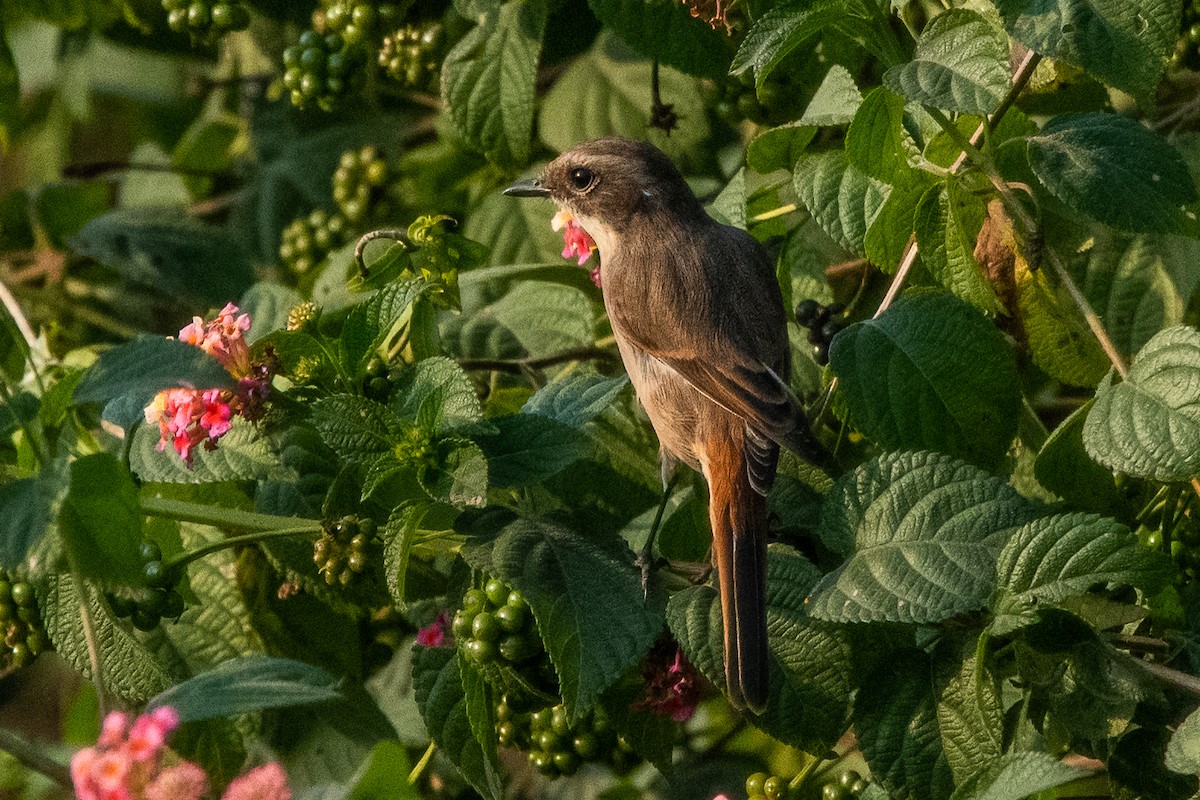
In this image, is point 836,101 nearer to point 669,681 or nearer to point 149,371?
point 669,681

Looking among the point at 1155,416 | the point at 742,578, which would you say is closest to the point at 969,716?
the point at 742,578

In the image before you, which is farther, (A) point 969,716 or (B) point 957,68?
(B) point 957,68

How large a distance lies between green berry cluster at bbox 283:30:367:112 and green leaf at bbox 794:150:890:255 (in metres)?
1.11

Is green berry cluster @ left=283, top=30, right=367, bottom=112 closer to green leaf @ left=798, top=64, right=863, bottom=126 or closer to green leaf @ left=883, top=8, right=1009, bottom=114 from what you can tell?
green leaf @ left=798, top=64, right=863, bottom=126

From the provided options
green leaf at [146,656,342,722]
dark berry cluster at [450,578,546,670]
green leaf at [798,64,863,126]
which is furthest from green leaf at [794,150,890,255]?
green leaf at [146,656,342,722]

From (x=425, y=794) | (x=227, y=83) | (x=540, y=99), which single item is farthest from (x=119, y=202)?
(x=425, y=794)

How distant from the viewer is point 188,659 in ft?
8.51

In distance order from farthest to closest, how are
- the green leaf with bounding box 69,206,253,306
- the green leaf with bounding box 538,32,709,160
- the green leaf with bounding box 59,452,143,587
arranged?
the green leaf with bounding box 69,206,253,306 → the green leaf with bounding box 538,32,709,160 → the green leaf with bounding box 59,452,143,587

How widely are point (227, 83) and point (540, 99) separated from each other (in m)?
1.12

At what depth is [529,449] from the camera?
220 cm

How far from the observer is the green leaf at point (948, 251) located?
228 cm

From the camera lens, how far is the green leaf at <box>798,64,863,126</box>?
90.5 inches

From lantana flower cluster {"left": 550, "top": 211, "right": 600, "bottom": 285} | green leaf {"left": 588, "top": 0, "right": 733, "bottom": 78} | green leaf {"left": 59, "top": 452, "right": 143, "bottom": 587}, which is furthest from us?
lantana flower cluster {"left": 550, "top": 211, "right": 600, "bottom": 285}

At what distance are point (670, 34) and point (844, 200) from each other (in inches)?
22.7
